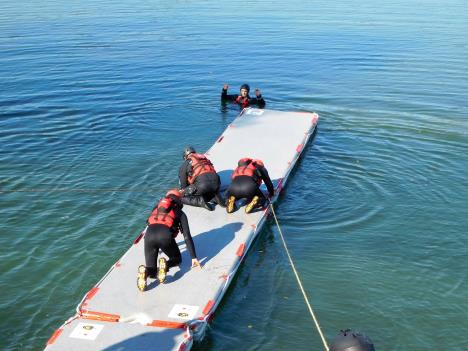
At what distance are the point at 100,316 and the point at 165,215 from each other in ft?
7.03

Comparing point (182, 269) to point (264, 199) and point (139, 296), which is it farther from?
point (264, 199)

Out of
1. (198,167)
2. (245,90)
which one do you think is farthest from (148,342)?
(245,90)

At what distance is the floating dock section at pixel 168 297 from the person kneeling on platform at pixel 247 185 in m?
0.27

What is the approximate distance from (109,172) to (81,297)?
6.31 meters

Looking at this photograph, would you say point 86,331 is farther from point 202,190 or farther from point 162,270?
point 202,190

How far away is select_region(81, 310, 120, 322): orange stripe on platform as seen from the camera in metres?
8.69

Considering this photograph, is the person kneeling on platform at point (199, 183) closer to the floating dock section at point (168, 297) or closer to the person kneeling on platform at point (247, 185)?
the floating dock section at point (168, 297)

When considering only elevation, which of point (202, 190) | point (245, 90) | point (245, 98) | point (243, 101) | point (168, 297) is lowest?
point (168, 297)

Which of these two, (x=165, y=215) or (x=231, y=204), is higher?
(x=165, y=215)

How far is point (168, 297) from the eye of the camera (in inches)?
365

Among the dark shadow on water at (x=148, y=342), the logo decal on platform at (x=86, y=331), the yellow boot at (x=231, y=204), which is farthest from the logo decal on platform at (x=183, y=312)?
the yellow boot at (x=231, y=204)

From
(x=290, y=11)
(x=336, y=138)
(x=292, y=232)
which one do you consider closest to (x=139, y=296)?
(x=292, y=232)

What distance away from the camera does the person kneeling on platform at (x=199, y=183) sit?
12.5 m

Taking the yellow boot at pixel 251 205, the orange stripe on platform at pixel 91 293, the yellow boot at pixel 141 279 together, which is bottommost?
the orange stripe on platform at pixel 91 293
